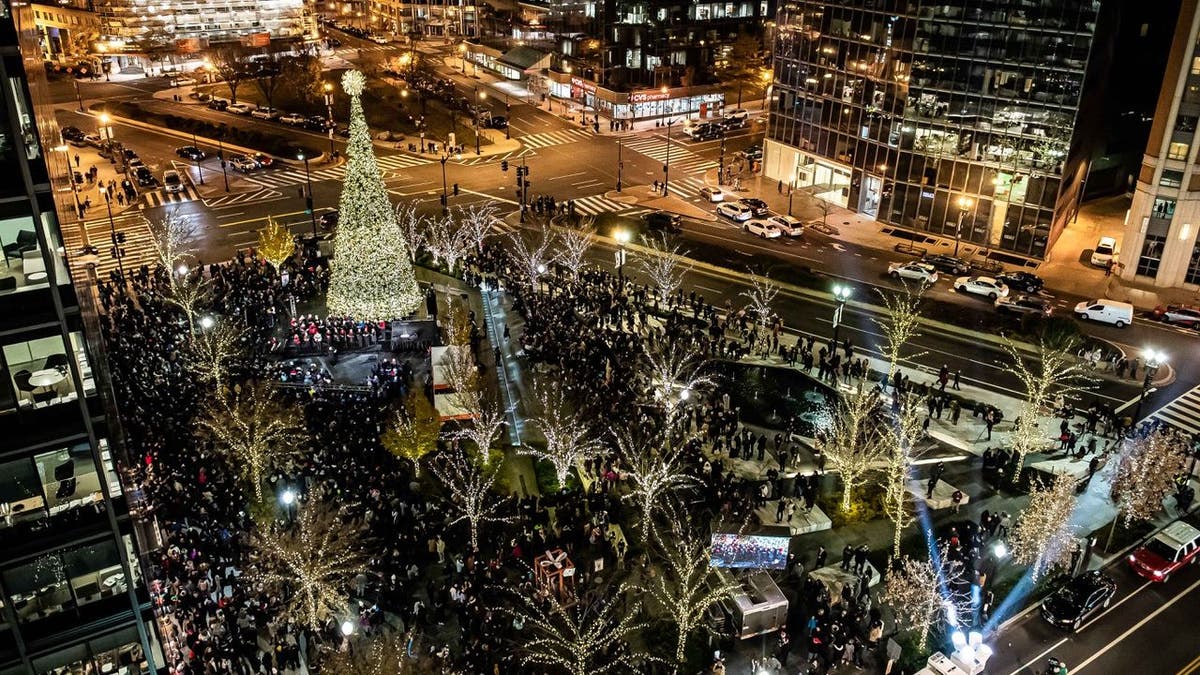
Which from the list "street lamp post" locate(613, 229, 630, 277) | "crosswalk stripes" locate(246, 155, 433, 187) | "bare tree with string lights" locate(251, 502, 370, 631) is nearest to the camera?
"bare tree with string lights" locate(251, 502, 370, 631)

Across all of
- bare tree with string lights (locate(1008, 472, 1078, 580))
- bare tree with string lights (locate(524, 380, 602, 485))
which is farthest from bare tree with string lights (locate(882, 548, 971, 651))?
bare tree with string lights (locate(524, 380, 602, 485))

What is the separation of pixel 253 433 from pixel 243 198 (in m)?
41.8

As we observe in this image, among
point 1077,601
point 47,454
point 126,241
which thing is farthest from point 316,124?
point 1077,601

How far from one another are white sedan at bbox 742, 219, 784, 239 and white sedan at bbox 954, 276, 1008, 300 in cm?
1318

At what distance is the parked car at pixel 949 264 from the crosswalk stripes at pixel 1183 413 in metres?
16.4

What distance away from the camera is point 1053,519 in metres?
29.4

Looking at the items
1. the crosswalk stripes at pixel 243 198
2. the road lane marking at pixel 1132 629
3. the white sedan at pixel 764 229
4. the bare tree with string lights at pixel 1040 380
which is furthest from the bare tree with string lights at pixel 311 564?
the crosswalk stripes at pixel 243 198

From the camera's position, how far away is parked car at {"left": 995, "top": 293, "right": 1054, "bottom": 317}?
1971 inches

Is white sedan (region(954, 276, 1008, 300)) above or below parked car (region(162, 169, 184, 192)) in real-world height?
below

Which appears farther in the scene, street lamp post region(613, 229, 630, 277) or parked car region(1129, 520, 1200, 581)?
street lamp post region(613, 229, 630, 277)

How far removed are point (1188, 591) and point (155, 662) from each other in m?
32.3

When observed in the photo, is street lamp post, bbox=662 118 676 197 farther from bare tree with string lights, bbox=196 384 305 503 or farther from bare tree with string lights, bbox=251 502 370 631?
bare tree with string lights, bbox=251 502 370 631

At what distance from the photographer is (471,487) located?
30734mm

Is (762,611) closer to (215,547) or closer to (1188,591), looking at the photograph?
(1188,591)
